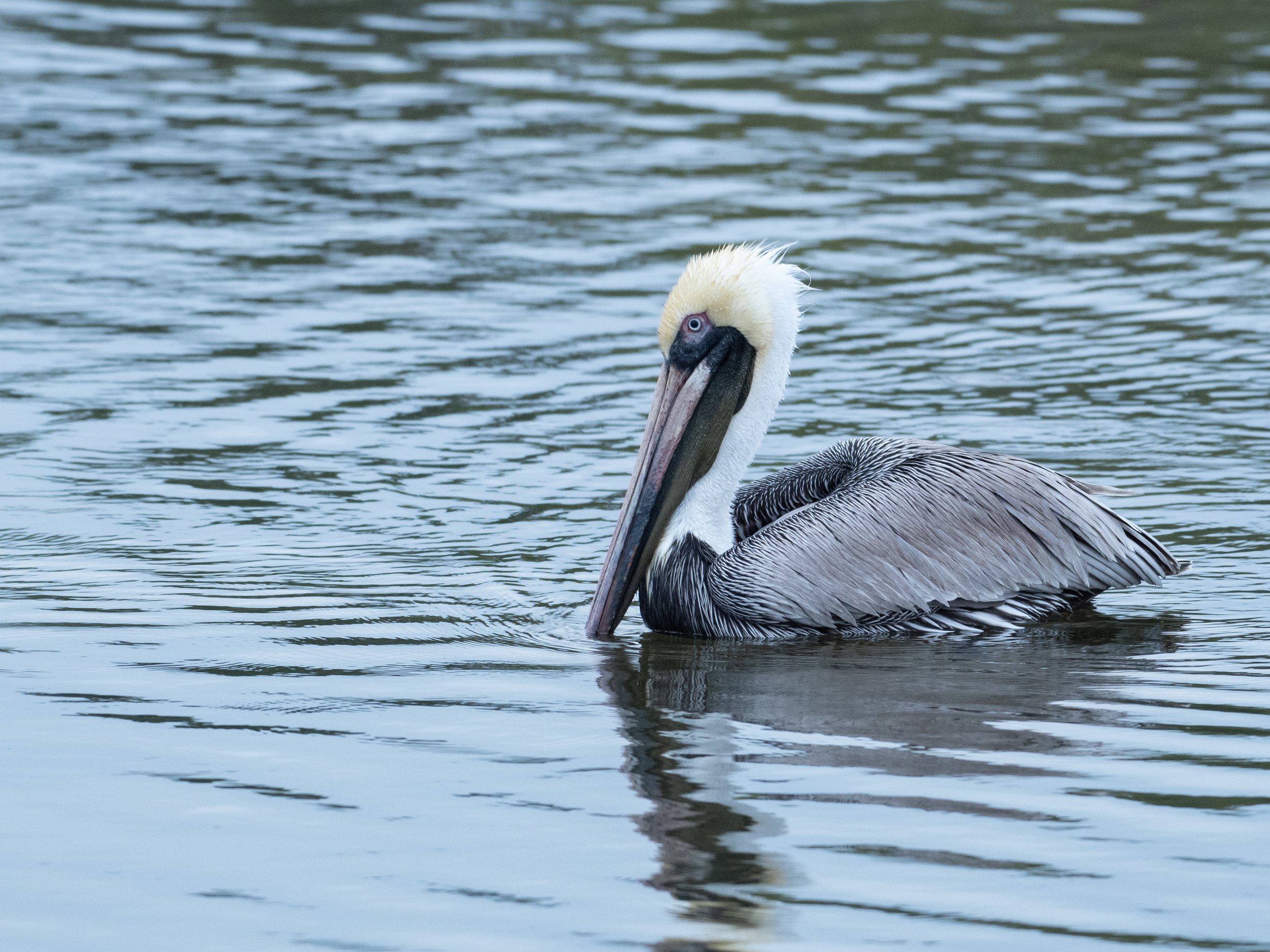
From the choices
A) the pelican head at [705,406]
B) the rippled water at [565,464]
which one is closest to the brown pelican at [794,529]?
the pelican head at [705,406]

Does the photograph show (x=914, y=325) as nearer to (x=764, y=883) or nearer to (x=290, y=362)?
(x=290, y=362)

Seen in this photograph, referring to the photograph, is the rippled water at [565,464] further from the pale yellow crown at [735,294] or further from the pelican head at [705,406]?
the pale yellow crown at [735,294]

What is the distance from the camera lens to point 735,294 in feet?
19.7

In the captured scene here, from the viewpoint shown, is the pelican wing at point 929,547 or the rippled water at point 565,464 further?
the pelican wing at point 929,547

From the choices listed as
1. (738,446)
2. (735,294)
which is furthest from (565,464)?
(735,294)

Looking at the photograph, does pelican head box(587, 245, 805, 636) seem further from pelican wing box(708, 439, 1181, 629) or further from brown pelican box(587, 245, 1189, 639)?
pelican wing box(708, 439, 1181, 629)

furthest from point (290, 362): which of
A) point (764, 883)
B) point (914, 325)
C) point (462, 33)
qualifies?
point (462, 33)

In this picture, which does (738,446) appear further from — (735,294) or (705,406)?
(735,294)

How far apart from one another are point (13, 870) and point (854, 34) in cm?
1318

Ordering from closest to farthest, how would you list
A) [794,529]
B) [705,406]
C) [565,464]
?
[794,529] → [705,406] → [565,464]

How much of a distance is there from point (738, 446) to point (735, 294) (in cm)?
46

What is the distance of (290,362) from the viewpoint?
8.79 metres

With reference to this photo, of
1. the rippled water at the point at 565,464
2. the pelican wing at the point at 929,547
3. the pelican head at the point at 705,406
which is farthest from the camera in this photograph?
the pelican head at the point at 705,406

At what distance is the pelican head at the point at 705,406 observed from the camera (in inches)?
236
